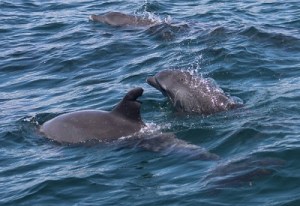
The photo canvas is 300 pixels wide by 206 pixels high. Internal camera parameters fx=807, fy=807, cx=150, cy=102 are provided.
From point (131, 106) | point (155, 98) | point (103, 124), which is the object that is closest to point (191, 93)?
point (155, 98)

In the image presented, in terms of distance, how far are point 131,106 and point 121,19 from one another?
11193 mm

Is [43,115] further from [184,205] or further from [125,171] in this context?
[184,205]

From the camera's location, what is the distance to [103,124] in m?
13.9

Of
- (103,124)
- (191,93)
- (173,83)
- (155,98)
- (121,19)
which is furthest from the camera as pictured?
(121,19)

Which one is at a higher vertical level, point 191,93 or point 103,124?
point 191,93

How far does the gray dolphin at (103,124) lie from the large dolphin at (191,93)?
1.34 meters

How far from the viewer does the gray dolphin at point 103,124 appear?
44.7ft

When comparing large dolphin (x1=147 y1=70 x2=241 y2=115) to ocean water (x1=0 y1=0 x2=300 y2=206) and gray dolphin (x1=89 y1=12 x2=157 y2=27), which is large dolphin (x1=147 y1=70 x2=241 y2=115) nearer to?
ocean water (x1=0 y1=0 x2=300 y2=206)

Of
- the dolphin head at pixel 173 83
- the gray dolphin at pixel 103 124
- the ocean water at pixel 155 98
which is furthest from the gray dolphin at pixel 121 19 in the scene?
the gray dolphin at pixel 103 124

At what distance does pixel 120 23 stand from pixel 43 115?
8.80m

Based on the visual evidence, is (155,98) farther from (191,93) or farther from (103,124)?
(103,124)

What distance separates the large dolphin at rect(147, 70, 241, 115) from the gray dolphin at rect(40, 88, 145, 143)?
4.40 feet

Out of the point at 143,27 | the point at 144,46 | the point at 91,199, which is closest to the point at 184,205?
the point at 91,199

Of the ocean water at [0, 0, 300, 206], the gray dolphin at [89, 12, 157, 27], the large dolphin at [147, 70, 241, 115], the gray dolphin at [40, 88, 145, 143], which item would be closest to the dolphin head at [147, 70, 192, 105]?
the large dolphin at [147, 70, 241, 115]
